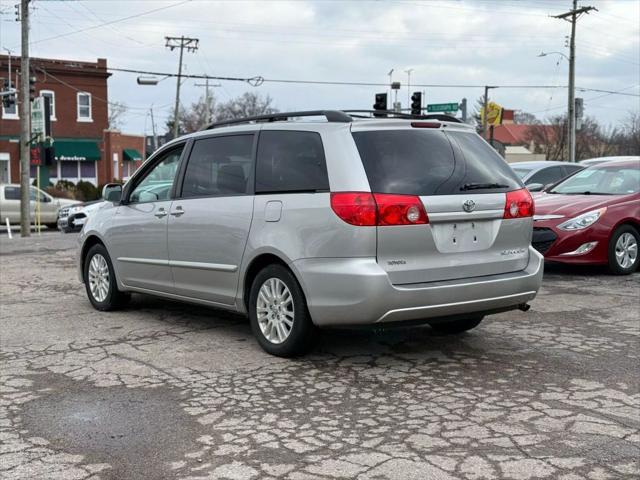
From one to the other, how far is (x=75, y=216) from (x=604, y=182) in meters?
15.8

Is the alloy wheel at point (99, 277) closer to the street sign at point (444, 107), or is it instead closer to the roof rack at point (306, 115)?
the roof rack at point (306, 115)

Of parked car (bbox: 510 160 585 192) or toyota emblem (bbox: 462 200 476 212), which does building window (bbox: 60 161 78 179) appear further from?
toyota emblem (bbox: 462 200 476 212)

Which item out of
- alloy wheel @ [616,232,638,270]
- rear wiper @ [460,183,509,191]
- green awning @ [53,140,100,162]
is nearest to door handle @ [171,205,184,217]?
rear wiper @ [460,183,509,191]

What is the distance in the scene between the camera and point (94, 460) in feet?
12.7

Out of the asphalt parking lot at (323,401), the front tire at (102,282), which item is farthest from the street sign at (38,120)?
the asphalt parking lot at (323,401)

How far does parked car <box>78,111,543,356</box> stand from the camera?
521 centimetres

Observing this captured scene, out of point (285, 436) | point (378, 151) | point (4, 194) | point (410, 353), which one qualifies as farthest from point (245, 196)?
point (4, 194)

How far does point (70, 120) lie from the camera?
46.8m

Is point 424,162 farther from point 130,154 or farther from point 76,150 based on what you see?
point 130,154

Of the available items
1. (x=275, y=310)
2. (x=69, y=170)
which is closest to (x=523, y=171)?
(x=275, y=310)

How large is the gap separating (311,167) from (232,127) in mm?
1272

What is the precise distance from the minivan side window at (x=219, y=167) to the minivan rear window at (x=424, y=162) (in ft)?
3.65

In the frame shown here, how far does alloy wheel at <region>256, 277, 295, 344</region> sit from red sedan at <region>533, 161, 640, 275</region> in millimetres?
5007

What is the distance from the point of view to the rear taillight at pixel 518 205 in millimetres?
5766
